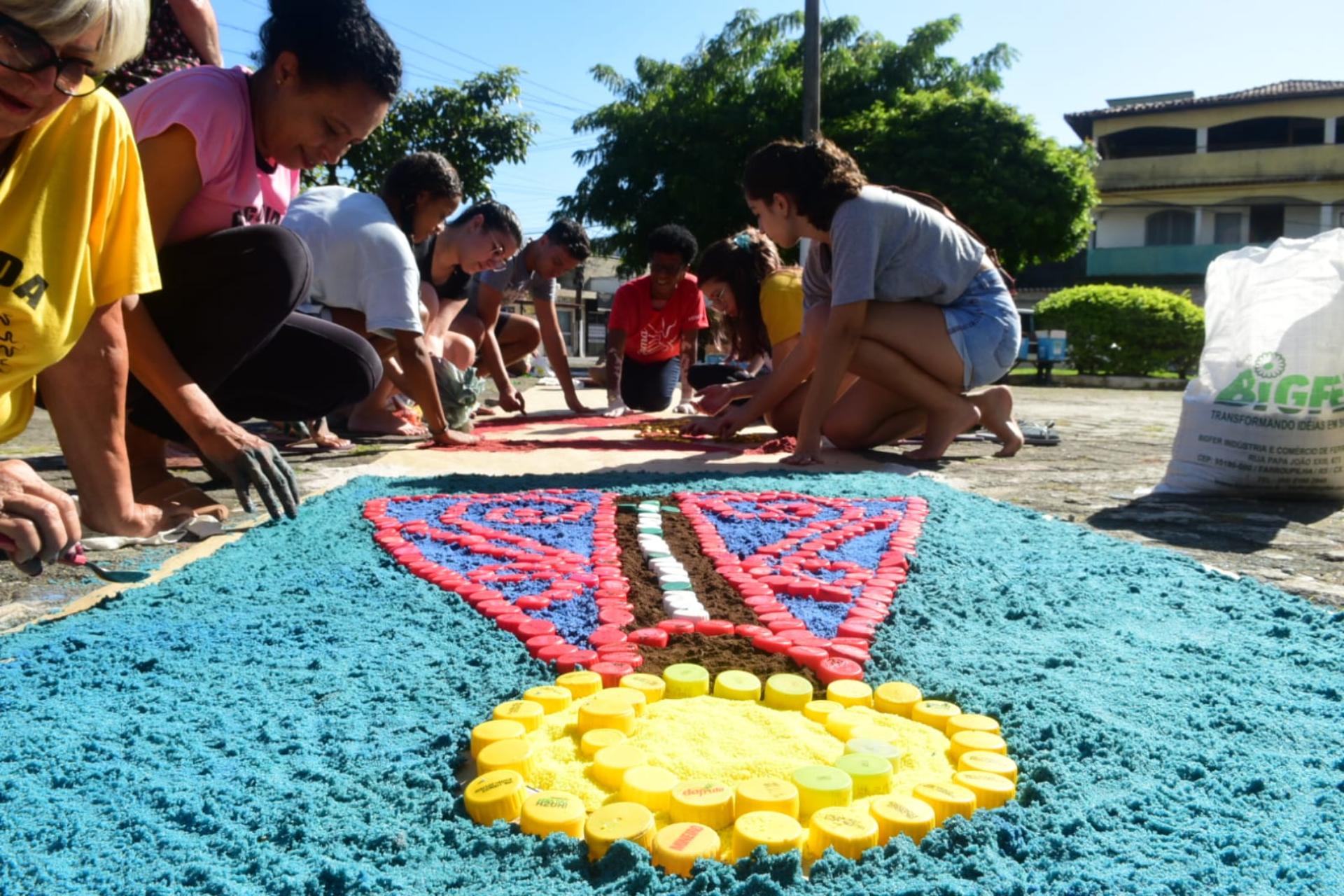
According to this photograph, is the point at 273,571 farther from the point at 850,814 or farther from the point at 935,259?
the point at 935,259

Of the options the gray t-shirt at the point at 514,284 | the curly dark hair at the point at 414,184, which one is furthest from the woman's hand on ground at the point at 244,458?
the gray t-shirt at the point at 514,284

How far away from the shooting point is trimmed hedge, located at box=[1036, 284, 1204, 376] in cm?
1634

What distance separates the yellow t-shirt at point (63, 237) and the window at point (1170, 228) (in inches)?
1350

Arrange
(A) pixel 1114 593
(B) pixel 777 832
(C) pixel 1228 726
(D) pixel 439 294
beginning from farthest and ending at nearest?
(D) pixel 439 294
(A) pixel 1114 593
(C) pixel 1228 726
(B) pixel 777 832

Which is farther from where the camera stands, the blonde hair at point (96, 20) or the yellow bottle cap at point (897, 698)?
the yellow bottle cap at point (897, 698)

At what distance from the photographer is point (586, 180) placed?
20.3 meters

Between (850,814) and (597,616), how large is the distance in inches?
34.1

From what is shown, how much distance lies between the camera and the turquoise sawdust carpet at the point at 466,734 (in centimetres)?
100

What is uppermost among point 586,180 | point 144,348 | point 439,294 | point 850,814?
point 586,180

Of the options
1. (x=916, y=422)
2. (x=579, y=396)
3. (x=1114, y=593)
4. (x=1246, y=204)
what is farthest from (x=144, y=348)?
(x=1246, y=204)

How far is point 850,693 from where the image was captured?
1462mm

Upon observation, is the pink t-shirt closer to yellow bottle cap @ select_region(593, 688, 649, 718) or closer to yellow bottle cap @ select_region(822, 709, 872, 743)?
yellow bottle cap @ select_region(593, 688, 649, 718)

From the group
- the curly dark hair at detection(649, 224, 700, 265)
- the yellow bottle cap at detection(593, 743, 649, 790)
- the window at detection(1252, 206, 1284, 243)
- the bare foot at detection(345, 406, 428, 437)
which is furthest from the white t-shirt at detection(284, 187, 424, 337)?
the window at detection(1252, 206, 1284, 243)

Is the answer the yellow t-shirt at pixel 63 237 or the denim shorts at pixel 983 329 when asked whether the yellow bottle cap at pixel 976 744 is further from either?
the denim shorts at pixel 983 329
